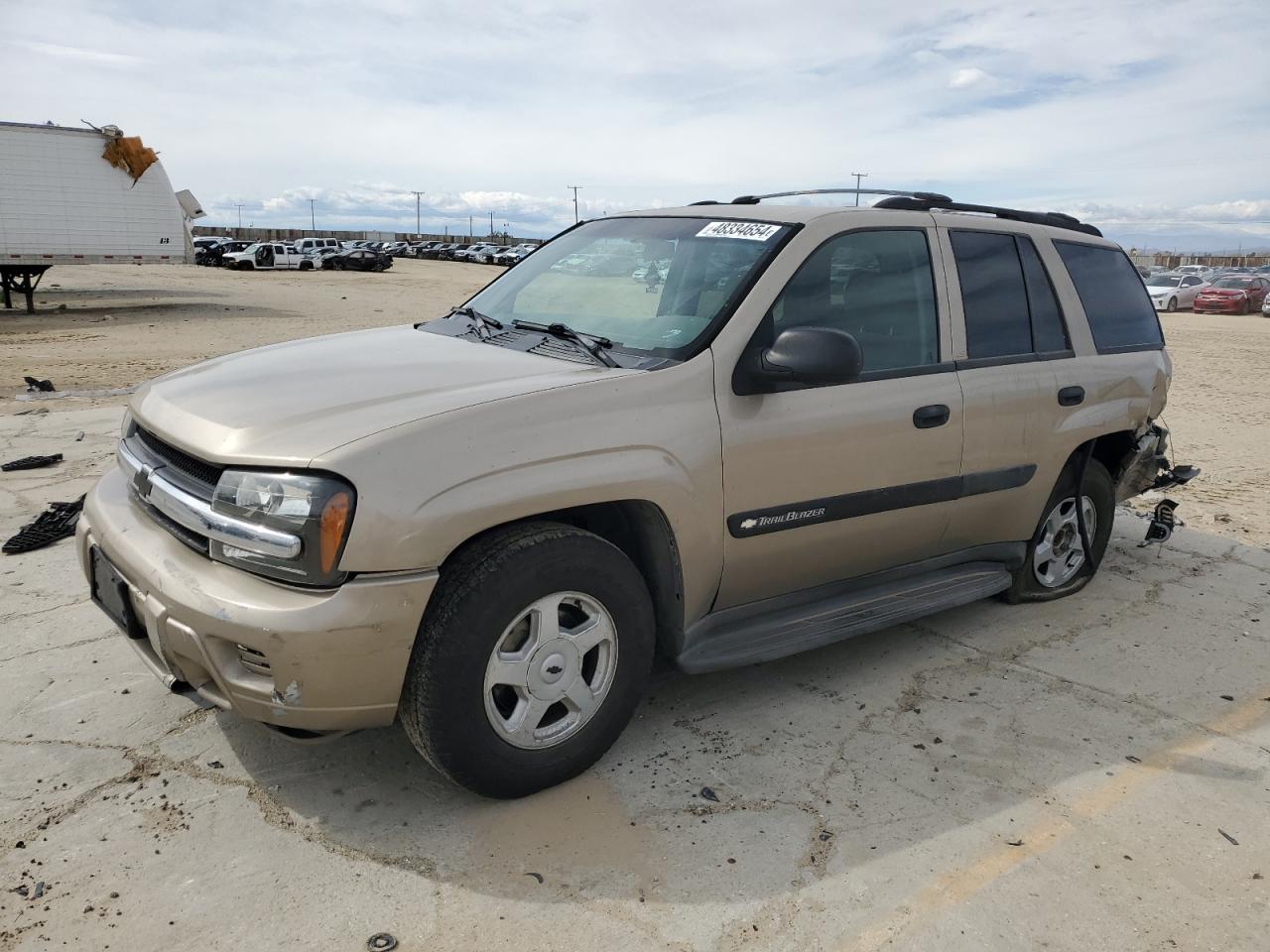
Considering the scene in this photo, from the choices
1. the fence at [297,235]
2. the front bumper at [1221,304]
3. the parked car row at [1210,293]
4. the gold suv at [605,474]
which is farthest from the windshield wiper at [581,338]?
the fence at [297,235]

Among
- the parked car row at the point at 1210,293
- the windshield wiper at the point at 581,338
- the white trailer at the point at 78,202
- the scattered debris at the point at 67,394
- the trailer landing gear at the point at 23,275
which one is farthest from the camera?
the parked car row at the point at 1210,293

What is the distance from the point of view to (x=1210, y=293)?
31.5 meters

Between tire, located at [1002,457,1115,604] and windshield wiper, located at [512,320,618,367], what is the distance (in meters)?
2.35

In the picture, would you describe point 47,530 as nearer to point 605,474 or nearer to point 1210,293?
point 605,474

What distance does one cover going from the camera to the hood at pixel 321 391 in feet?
8.73

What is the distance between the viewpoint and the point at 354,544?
8.21 feet

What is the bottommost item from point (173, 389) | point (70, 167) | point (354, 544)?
point (354, 544)

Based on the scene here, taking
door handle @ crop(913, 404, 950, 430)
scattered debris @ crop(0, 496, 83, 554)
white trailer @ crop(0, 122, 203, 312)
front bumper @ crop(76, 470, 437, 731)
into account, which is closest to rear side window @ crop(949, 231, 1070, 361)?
door handle @ crop(913, 404, 950, 430)

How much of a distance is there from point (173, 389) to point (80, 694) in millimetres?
1183

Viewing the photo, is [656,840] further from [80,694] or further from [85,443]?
[85,443]

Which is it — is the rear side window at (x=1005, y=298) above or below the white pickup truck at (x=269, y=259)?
below

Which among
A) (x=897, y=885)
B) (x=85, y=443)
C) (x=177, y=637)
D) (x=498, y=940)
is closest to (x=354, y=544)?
(x=177, y=637)

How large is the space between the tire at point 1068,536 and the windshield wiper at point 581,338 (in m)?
2.35

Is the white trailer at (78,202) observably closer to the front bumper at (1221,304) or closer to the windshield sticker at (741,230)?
the windshield sticker at (741,230)
